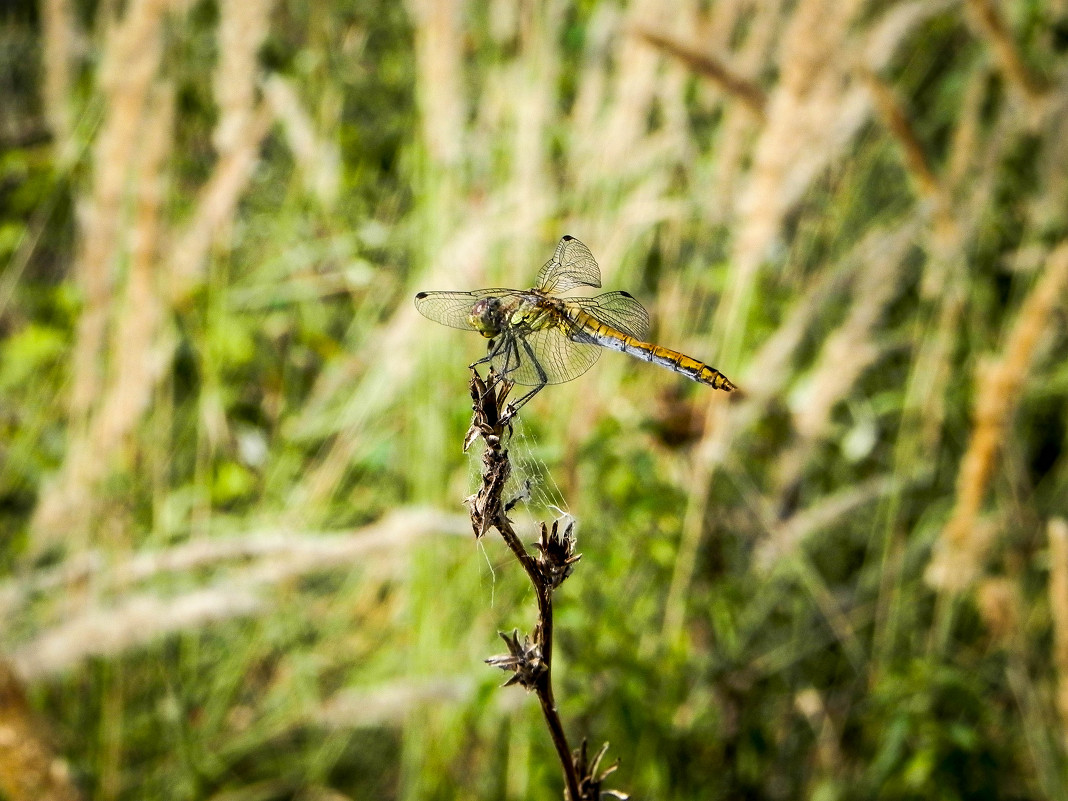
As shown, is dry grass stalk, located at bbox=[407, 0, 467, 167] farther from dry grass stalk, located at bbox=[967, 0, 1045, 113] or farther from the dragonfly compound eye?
dry grass stalk, located at bbox=[967, 0, 1045, 113]

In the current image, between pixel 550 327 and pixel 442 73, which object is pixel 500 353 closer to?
pixel 550 327

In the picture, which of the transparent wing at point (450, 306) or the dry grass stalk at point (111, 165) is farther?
the dry grass stalk at point (111, 165)

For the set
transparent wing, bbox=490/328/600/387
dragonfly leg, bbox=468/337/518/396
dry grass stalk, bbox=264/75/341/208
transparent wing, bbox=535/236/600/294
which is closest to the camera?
dragonfly leg, bbox=468/337/518/396

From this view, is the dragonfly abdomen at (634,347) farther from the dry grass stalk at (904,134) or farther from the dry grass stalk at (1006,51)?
the dry grass stalk at (1006,51)

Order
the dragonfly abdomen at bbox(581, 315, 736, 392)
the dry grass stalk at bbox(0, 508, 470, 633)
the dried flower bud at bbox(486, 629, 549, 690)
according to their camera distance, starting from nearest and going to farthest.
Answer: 1. the dried flower bud at bbox(486, 629, 549, 690)
2. the dragonfly abdomen at bbox(581, 315, 736, 392)
3. the dry grass stalk at bbox(0, 508, 470, 633)

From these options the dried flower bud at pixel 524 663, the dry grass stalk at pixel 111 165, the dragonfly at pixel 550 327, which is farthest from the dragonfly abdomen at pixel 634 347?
the dry grass stalk at pixel 111 165

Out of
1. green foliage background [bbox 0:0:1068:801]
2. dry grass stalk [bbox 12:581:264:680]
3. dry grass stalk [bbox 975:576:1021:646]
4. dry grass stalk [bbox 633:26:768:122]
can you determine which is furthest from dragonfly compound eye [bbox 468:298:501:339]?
dry grass stalk [bbox 975:576:1021:646]
